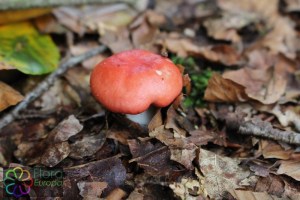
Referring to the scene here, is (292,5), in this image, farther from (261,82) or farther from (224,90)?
(224,90)

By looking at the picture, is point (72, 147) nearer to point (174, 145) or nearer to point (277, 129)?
point (174, 145)

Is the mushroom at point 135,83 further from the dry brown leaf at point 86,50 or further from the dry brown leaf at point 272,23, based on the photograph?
the dry brown leaf at point 272,23

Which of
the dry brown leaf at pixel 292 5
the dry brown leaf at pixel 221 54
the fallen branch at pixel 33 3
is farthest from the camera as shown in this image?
the dry brown leaf at pixel 292 5

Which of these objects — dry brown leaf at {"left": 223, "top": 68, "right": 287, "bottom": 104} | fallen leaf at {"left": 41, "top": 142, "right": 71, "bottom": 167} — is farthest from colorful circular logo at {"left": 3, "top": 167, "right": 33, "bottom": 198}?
dry brown leaf at {"left": 223, "top": 68, "right": 287, "bottom": 104}

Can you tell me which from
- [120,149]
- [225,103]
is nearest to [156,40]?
[225,103]

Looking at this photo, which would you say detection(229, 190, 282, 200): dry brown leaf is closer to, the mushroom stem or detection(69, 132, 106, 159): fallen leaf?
the mushroom stem

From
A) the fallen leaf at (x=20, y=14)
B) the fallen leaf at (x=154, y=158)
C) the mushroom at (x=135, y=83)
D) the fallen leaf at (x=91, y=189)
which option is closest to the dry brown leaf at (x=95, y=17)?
the fallen leaf at (x=20, y=14)
